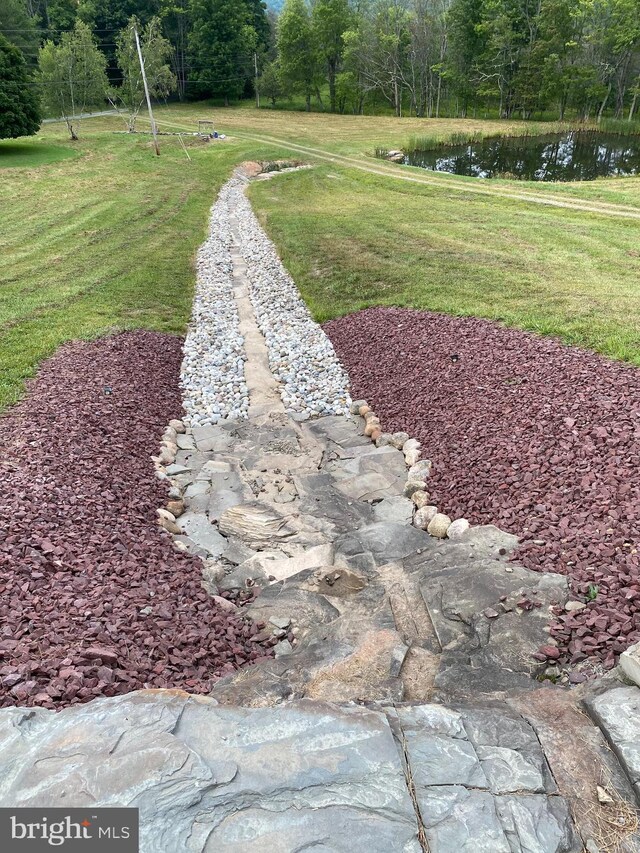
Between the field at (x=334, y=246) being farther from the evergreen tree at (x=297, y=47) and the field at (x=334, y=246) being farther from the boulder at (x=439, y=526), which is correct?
the evergreen tree at (x=297, y=47)

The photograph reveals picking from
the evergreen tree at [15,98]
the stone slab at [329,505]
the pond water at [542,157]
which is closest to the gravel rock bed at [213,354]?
the stone slab at [329,505]

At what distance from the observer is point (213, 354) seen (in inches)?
415

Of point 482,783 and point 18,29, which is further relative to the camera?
point 18,29

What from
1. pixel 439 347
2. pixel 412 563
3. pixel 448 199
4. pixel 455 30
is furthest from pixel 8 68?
pixel 455 30

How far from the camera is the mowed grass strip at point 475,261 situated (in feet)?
30.5

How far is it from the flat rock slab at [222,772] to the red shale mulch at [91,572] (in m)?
0.54

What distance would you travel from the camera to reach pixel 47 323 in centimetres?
1029

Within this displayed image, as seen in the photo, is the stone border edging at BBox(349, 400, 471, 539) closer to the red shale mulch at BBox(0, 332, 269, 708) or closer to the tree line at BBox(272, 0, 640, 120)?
the red shale mulch at BBox(0, 332, 269, 708)

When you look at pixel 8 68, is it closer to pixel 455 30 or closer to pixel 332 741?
pixel 332 741

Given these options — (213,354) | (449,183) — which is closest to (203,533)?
(213,354)

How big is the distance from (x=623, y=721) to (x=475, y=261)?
11.4 m

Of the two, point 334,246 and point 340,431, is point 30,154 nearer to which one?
point 334,246

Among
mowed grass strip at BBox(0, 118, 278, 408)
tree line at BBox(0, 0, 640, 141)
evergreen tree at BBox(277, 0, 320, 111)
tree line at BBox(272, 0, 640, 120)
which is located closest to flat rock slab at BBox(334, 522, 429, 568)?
mowed grass strip at BBox(0, 118, 278, 408)

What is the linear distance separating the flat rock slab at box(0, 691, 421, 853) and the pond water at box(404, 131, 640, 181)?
105 ft
